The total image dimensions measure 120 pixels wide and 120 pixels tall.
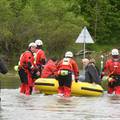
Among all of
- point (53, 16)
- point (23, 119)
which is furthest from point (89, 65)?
point (53, 16)

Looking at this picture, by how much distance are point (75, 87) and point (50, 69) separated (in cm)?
120

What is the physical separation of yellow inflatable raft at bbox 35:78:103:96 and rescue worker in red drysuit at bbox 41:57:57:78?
385mm

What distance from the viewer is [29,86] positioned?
2388cm

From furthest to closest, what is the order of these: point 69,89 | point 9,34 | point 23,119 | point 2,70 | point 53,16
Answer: point 53,16 → point 9,34 → point 69,89 → point 2,70 → point 23,119

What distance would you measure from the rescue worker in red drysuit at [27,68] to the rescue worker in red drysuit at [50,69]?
53 centimetres

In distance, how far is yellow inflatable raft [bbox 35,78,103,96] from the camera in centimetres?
2339

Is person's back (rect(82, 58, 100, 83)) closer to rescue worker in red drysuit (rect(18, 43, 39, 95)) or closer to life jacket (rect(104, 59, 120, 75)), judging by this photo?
life jacket (rect(104, 59, 120, 75))

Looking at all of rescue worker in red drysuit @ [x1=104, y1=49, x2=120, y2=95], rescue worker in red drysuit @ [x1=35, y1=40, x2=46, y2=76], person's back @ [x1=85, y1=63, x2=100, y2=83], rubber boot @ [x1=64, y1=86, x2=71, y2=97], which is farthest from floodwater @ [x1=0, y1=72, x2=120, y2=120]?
rescue worker in red drysuit @ [x1=35, y1=40, x2=46, y2=76]

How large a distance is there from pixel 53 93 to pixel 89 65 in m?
1.56

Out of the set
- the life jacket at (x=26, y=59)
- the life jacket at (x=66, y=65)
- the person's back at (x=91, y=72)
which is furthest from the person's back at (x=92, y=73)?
the life jacket at (x=26, y=59)

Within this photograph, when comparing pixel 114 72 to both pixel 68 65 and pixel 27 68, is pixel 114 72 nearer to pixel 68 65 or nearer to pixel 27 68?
pixel 68 65

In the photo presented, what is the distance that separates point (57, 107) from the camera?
1878cm

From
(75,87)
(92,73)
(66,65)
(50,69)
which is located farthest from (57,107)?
(92,73)

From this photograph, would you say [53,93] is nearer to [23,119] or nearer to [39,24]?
[23,119]
